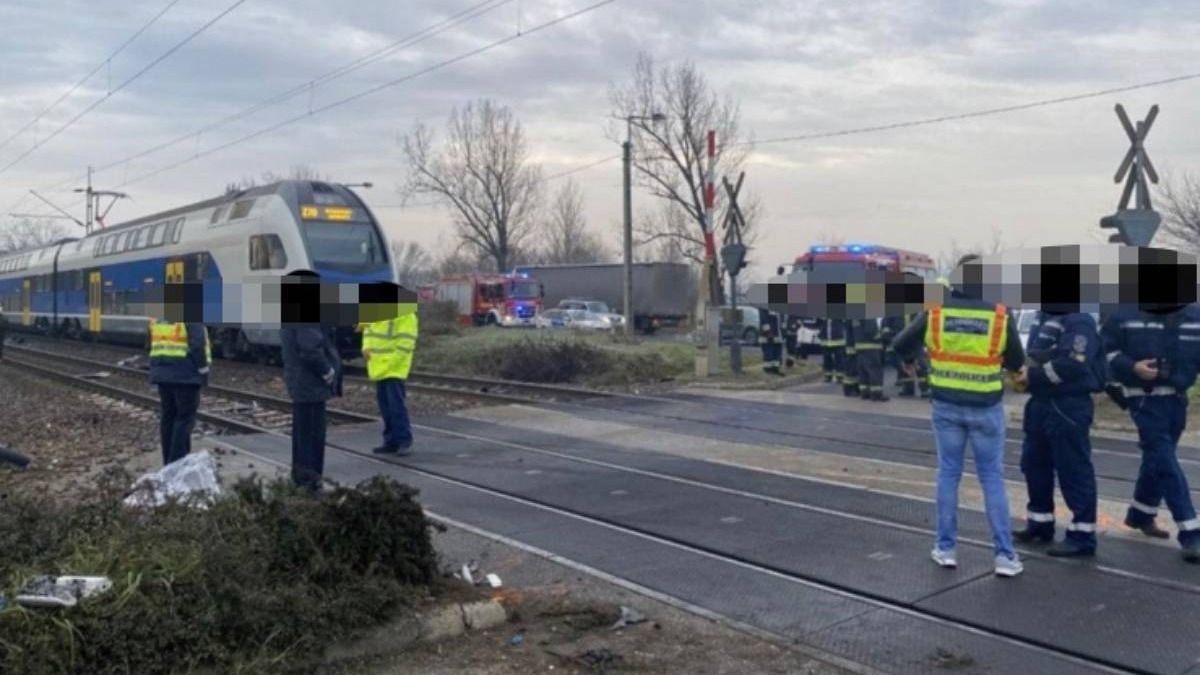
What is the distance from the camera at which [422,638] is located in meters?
5.29

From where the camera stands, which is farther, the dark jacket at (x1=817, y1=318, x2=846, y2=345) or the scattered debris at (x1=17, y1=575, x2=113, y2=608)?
the dark jacket at (x1=817, y1=318, x2=846, y2=345)

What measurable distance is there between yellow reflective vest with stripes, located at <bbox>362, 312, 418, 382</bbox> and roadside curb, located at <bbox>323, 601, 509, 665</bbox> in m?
5.95

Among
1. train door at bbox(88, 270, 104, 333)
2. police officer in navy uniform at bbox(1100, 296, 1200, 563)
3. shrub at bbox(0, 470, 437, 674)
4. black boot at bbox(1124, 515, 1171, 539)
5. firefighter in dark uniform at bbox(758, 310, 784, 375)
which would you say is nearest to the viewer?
shrub at bbox(0, 470, 437, 674)

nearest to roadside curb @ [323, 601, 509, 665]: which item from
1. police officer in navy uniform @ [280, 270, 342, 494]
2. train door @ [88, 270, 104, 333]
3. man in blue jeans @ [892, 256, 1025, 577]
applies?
man in blue jeans @ [892, 256, 1025, 577]

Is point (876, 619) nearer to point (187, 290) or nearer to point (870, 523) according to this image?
point (870, 523)

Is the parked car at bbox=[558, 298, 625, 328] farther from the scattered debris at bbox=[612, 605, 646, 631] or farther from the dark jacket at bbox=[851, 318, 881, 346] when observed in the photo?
the scattered debris at bbox=[612, 605, 646, 631]

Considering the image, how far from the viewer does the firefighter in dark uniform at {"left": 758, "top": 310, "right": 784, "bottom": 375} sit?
21.8 m

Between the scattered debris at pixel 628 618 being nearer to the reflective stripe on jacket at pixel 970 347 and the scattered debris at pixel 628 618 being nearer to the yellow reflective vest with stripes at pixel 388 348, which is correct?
the reflective stripe on jacket at pixel 970 347

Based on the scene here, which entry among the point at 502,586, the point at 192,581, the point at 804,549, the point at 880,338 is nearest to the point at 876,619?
the point at 804,549

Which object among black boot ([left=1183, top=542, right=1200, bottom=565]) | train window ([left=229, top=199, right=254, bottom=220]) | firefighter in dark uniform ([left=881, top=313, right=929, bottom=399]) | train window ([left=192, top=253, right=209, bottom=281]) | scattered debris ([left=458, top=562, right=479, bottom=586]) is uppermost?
train window ([left=229, top=199, right=254, bottom=220])

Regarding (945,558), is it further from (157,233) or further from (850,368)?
(157,233)

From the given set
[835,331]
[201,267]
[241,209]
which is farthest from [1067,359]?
[201,267]

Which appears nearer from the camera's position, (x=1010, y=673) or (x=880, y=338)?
(x=1010, y=673)

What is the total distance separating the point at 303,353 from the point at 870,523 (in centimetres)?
450
